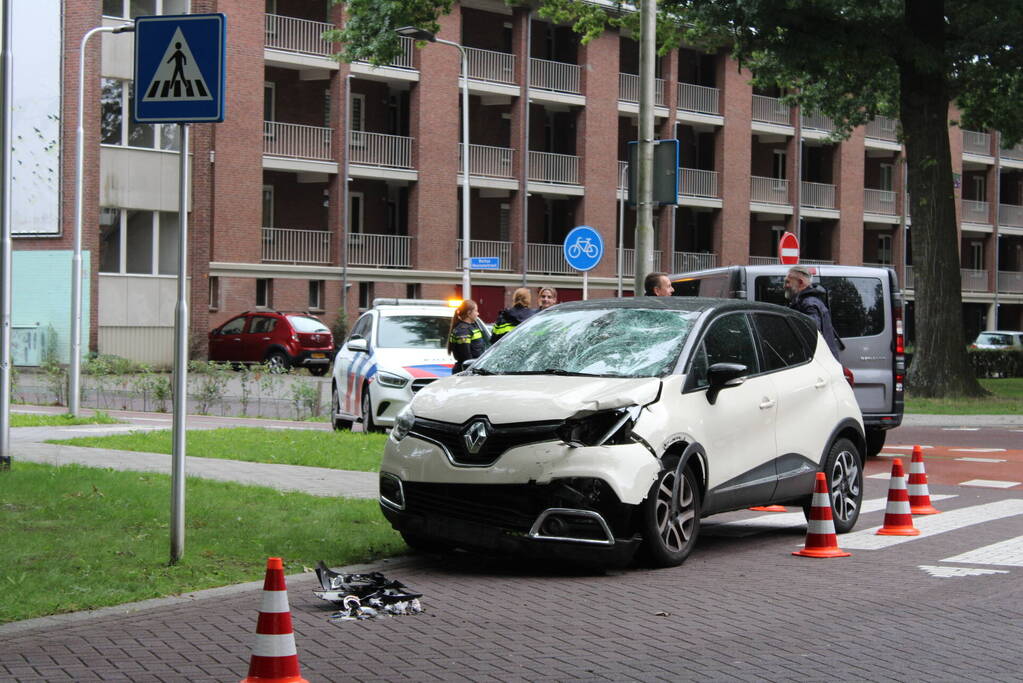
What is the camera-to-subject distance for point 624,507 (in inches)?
328

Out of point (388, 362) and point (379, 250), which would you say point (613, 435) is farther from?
point (379, 250)

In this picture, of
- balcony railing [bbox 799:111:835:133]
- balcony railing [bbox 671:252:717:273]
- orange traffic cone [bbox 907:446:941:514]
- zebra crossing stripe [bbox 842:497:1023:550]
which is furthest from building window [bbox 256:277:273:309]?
orange traffic cone [bbox 907:446:941:514]

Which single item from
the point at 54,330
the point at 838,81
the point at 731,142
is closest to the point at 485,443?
the point at 838,81

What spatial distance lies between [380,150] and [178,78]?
38.3m

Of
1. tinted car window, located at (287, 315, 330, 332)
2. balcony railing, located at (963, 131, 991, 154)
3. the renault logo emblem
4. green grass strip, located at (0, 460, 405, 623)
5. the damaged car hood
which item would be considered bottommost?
green grass strip, located at (0, 460, 405, 623)

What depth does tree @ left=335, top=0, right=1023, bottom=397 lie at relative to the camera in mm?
26703

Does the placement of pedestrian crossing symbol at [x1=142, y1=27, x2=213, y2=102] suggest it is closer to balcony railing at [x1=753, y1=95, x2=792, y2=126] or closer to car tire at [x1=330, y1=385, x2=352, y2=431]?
car tire at [x1=330, y1=385, x2=352, y2=431]

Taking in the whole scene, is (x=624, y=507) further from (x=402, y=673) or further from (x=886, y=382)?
(x=886, y=382)

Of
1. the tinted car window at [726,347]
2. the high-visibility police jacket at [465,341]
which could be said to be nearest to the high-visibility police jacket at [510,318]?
the high-visibility police jacket at [465,341]

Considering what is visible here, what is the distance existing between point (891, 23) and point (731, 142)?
2894 cm

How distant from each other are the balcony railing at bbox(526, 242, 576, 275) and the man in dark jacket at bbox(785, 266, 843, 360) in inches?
1427

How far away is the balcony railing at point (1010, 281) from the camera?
72250mm

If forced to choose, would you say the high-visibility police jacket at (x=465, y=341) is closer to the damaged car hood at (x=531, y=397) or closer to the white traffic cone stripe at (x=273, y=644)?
the damaged car hood at (x=531, y=397)

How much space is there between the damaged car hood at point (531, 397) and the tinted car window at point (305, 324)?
100ft
